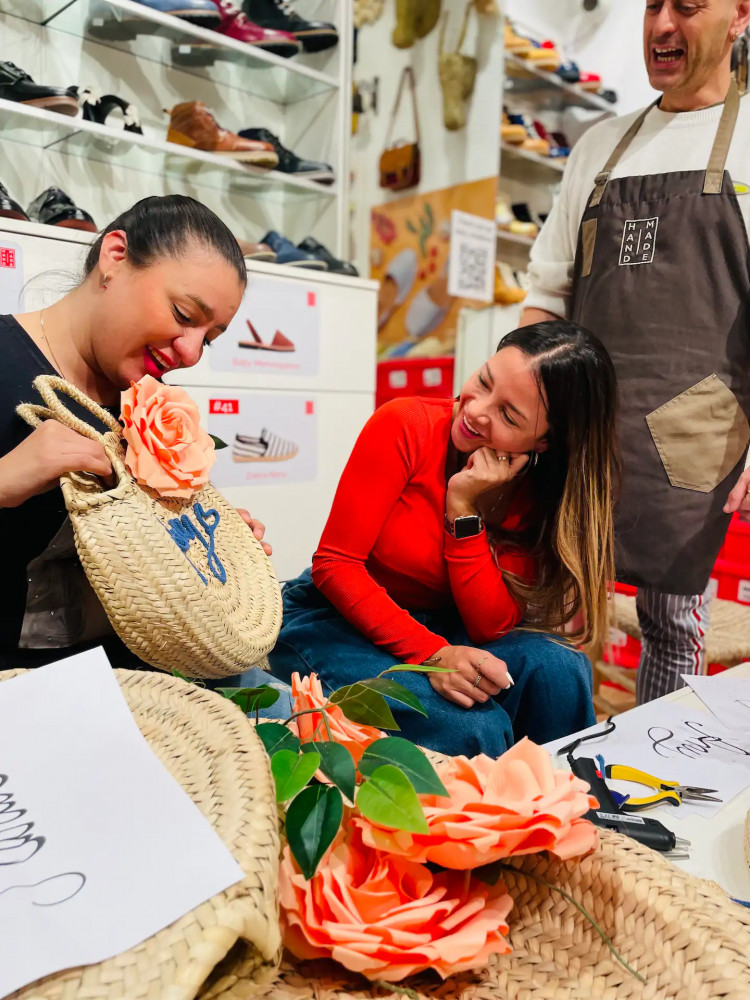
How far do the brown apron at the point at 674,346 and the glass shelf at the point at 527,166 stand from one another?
2124 mm

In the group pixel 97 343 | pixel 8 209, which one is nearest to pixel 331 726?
pixel 97 343

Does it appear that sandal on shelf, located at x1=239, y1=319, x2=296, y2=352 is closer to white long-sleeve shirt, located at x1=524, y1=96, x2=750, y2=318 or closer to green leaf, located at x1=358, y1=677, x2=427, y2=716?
white long-sleeve shirt, located at x1=524, y1=96, x2=750, y2=318

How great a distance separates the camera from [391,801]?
0.37 metres

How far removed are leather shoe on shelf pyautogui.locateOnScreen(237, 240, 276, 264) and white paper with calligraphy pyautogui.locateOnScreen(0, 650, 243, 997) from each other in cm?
198

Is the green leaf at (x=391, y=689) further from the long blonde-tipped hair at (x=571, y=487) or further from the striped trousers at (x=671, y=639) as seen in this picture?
the striped trousers at (x=671, y=639)

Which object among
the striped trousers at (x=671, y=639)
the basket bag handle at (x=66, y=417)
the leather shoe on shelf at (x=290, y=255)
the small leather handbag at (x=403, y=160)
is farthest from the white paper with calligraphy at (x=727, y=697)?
the small leather handbag at (x=403, y=160)

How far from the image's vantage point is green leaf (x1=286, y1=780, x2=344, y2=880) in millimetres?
375

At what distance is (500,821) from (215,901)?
0.15 m

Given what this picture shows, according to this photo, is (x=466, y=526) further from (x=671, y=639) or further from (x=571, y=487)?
(x=671, y=639)

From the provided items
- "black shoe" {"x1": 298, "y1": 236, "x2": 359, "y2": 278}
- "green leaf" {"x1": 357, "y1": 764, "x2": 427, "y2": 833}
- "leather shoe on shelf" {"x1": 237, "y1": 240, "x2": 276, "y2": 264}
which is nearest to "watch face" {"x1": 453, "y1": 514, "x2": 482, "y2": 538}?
"green leaf" {"x1": 357, "y1": 764, "x2": 427, "y2": 833}

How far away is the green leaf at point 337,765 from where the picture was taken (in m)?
0.39

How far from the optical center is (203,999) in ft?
1.03

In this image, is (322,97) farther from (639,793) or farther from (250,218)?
(639,793)

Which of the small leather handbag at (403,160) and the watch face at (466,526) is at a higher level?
the small leather handbag at (403,160)
